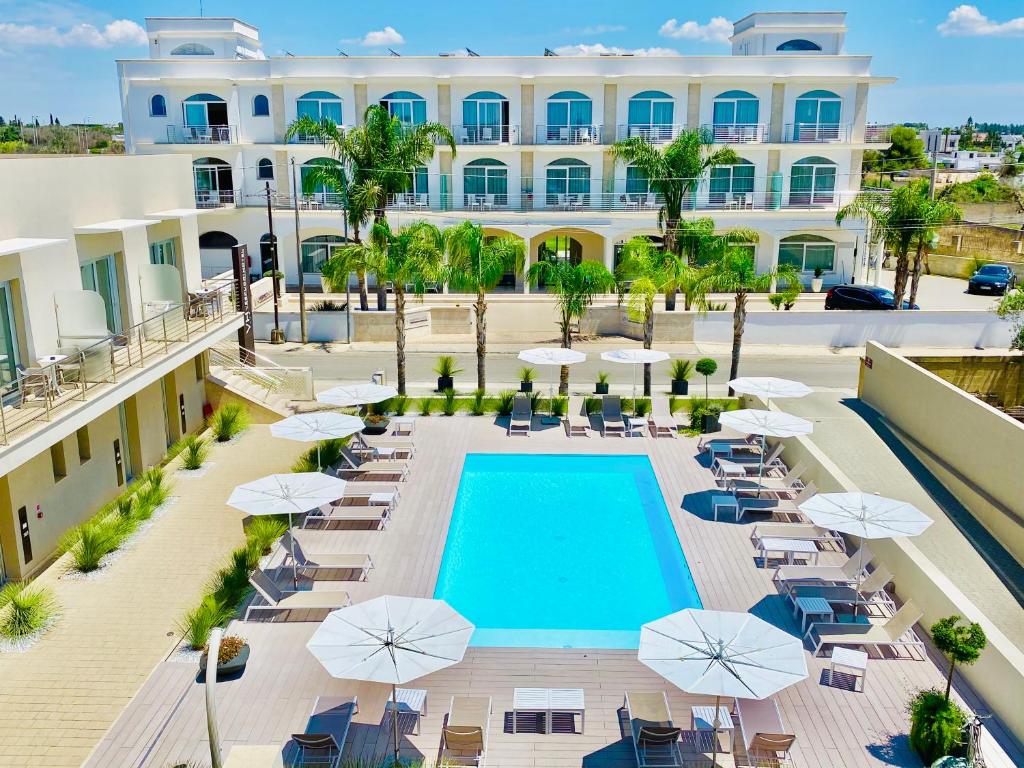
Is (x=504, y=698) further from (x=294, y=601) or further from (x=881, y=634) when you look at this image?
(x=881, y=634)

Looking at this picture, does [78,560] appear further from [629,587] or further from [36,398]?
[629,587]

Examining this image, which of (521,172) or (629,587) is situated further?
(521,172)

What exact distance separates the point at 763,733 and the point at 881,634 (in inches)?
135

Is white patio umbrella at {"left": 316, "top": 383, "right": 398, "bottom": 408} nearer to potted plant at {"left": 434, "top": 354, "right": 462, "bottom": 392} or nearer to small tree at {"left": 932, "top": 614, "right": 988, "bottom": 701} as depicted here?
potted plant at {"left": 434, "top": 354, "right": 462, "bottom": 392}

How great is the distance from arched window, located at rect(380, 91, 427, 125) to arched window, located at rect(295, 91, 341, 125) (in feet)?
7.32

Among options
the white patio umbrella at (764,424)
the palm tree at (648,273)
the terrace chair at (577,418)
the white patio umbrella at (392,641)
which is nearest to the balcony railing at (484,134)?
the palm tree at (648,273)

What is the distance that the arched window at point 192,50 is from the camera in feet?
150

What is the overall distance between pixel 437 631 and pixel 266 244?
35.1m

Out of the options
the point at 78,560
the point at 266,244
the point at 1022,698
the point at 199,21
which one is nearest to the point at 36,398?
the point at 78,560

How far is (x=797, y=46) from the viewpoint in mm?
44812

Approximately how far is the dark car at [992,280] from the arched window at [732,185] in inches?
470

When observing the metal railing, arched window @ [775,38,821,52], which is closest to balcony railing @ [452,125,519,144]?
arched window @ [775,38,821,52]

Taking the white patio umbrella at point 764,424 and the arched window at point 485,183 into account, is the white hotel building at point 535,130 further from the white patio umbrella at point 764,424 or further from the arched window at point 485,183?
the white patio umbrella at point 764,424

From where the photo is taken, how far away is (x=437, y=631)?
11.0 m
